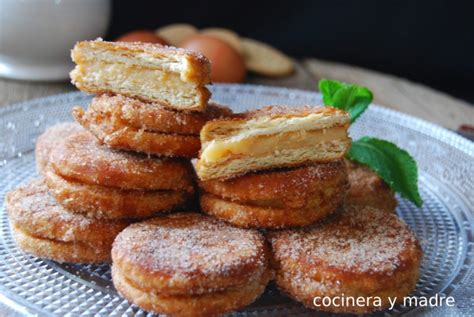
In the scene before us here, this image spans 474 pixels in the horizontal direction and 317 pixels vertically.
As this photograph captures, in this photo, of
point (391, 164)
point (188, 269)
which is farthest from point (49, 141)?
point (391, 164)

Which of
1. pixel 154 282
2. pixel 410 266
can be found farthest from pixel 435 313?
pixel 154 282

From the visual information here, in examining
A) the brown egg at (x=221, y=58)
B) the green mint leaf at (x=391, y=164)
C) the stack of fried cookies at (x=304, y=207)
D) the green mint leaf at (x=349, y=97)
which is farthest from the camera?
the brown egg at (x=221, y=58)

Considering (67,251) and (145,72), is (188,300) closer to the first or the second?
(67,251)

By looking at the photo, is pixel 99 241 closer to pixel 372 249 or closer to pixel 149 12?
pixel 372 249

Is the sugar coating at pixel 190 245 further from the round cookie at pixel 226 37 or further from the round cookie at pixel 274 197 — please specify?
the round cookie at pixel 226 37

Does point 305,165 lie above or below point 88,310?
above

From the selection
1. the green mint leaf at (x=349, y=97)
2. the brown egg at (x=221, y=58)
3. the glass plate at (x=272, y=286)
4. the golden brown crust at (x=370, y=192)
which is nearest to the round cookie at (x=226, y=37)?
the brown egg at (x=221, y=58)
